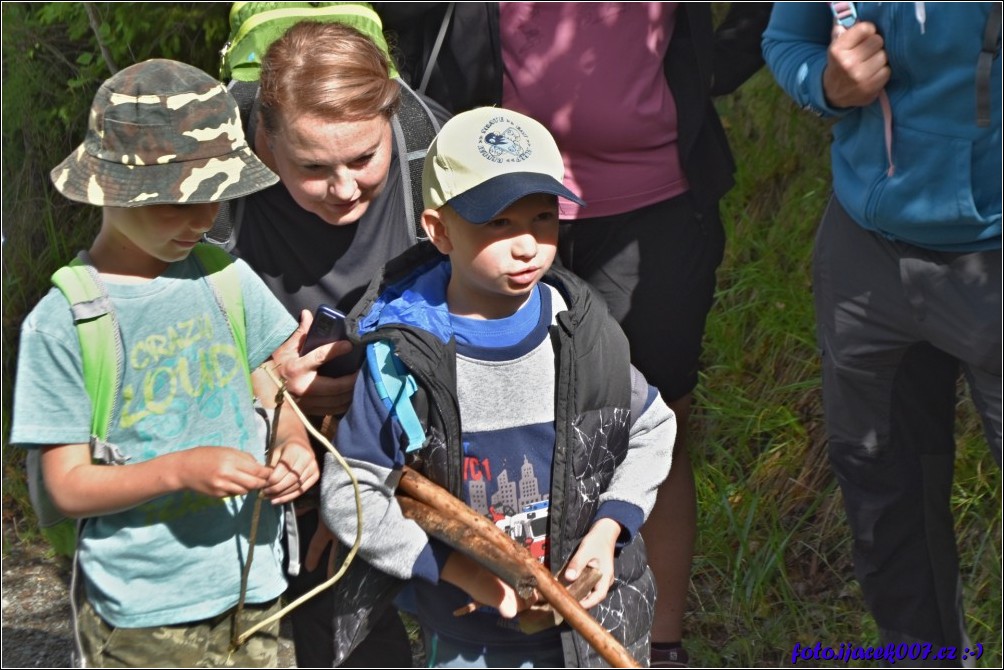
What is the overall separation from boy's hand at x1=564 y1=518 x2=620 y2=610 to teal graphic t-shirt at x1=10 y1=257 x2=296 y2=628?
0.63 m

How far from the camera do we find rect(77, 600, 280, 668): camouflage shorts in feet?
8.11

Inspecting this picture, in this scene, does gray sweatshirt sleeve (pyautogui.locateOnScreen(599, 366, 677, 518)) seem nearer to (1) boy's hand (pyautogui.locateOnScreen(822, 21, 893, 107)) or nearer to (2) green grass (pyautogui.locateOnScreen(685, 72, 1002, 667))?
(1) boy's hand (pyautogui.locateOnScreen(822, 21, 893, 107))

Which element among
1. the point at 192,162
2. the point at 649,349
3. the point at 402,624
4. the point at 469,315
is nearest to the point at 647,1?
the point at 649,349

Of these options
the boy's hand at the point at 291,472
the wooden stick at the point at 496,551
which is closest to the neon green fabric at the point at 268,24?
the boy's hand at the point at 291,472

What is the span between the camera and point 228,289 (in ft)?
8.39

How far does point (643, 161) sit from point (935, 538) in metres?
1.24

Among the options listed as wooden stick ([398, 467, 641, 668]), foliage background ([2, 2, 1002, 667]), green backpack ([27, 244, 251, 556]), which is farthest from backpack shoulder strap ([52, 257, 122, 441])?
foliage background ([2, 2, 1002, 667])

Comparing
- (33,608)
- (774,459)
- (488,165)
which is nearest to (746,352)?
(774,459)

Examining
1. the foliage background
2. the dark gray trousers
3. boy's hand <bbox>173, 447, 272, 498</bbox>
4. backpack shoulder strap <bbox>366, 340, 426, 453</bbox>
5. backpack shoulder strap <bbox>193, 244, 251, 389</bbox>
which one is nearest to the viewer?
boy's hand <bbox>173, 447, 272, 498</bbox>

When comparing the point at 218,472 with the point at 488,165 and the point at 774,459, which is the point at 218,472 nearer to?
the point at 488,165

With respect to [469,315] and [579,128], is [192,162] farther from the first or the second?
[579,128]

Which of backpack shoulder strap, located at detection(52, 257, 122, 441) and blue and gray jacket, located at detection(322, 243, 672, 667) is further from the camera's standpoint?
blue and gray jacket, located at detection(322, 243, 672, 667)

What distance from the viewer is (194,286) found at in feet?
8.26

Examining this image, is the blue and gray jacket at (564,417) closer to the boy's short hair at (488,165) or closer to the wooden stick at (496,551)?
the wooden stick at (496,551)
